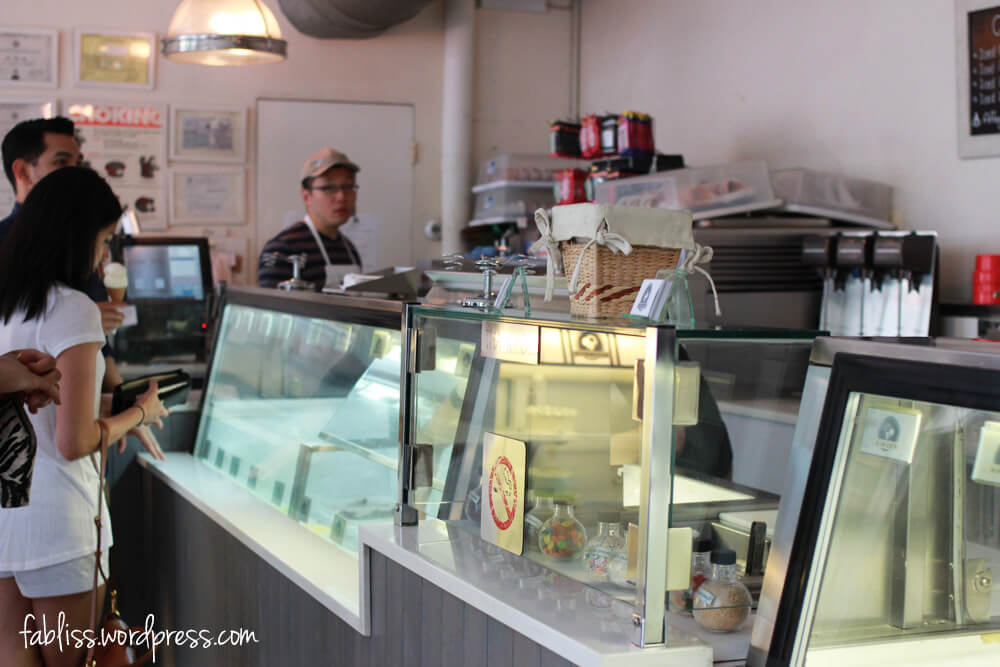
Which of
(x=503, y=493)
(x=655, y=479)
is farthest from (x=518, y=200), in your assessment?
(x=655, y=479)

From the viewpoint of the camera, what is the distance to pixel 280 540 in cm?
246

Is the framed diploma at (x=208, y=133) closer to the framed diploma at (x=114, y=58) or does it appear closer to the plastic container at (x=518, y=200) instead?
the framed diploma at (x=114, y=58)

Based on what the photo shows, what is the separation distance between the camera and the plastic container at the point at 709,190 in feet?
12.9

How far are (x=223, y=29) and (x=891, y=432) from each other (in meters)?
3.61

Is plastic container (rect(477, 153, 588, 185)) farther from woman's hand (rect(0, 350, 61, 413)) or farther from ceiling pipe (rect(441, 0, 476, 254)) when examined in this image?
woman's hand (rect(0, 350, 61, 413))

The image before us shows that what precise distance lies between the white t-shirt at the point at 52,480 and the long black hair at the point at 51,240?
39mm

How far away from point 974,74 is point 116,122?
4.59 m

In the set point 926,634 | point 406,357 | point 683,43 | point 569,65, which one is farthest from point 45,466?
point 569,65

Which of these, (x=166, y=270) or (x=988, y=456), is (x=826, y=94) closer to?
(x=166, y=270)

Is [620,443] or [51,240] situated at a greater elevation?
[51,240]

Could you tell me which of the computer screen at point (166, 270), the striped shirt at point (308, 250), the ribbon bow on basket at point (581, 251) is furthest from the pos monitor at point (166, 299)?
the ribbon bow on basket at point (581, 251)

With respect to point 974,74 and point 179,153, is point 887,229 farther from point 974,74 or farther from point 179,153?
point 179,153

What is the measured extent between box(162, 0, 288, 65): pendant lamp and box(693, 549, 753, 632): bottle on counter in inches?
131

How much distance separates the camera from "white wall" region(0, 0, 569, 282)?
596 centimetres
